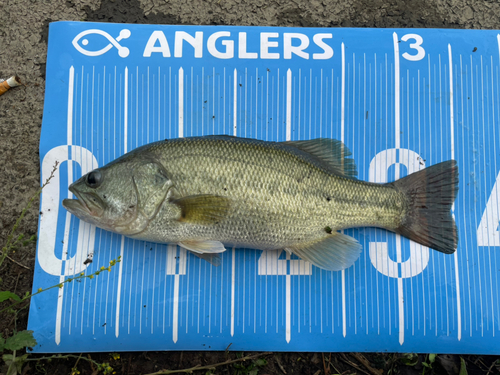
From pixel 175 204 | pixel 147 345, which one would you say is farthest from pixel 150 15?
pixel 147 345

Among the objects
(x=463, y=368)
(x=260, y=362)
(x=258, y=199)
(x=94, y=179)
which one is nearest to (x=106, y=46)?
(x=94, y=179)

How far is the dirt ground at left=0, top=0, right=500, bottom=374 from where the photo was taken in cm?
219

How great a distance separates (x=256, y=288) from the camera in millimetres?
2258

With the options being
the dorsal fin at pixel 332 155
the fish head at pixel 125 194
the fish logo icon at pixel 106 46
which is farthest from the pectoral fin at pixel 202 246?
the fish logo icon at pixel 106 46

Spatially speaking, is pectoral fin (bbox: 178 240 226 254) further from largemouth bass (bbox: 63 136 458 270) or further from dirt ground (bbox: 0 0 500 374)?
dirt ground (bbox: 0 0 500 374)

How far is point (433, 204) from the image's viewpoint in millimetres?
2100

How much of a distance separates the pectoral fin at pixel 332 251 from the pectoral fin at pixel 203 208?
577 mm

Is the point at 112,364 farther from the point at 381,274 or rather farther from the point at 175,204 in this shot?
the point at 381,274

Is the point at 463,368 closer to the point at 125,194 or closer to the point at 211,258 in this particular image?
the point at 211,258

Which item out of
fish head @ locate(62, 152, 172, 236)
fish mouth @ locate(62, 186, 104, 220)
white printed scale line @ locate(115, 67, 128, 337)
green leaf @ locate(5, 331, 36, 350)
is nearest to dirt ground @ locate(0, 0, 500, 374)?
white printed scale line @ locate(115, 67, 128, 337)

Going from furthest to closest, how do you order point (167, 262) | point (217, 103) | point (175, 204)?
1. point (217, 103)
2. point (167, 262)
3. point (175, 204)

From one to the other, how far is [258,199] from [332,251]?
25.2 inches

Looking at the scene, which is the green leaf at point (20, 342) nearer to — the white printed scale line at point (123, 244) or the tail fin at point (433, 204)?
the white printed scale line at point (123, 244)

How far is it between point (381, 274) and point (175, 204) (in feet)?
5.13
